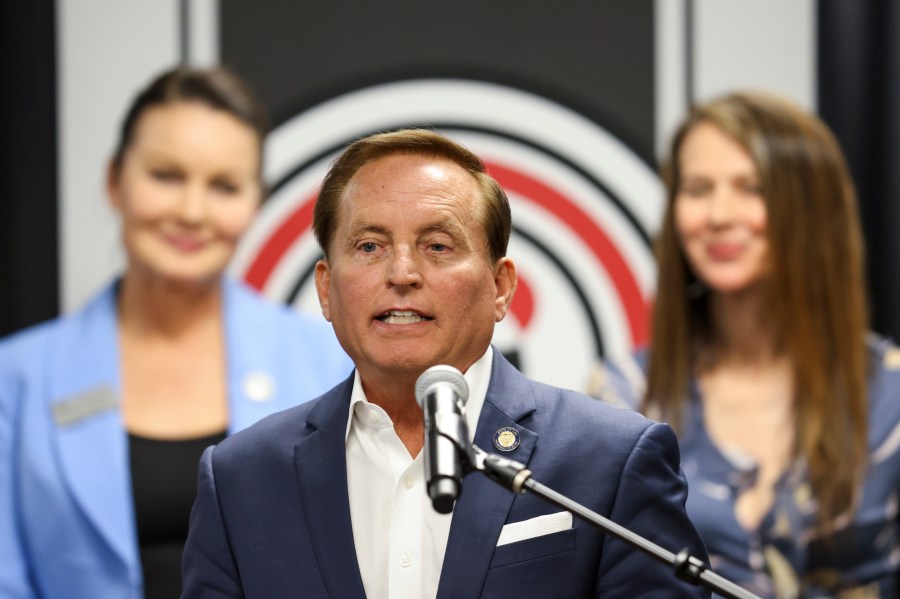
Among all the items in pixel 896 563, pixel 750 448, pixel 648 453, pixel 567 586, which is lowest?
pixel 896 563

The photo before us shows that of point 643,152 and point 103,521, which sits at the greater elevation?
point 643,152

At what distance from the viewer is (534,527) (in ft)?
6.05

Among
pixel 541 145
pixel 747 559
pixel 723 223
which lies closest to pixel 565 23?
pixel 541 145

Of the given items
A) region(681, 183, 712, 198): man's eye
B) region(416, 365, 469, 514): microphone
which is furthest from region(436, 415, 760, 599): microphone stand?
region(681, 183, 712, 198): man's eye

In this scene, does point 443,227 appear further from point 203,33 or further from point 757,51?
point 757,51

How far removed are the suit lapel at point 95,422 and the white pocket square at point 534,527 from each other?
136 cm

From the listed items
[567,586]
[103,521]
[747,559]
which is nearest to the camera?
[567,586]

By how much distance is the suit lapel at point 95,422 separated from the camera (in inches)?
117

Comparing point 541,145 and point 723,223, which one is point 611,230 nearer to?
point 541,145

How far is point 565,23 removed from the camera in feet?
12.9

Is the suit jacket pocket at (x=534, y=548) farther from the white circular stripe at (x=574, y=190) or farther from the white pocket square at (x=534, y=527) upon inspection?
the white circular stripe at (x=574, y=190)

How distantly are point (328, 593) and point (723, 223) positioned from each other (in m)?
1.79

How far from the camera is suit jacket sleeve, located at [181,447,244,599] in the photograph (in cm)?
190

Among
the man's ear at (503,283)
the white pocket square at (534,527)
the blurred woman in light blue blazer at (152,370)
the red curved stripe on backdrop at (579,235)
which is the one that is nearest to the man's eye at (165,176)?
the blurred woman in light blue blazer at (152,370)
